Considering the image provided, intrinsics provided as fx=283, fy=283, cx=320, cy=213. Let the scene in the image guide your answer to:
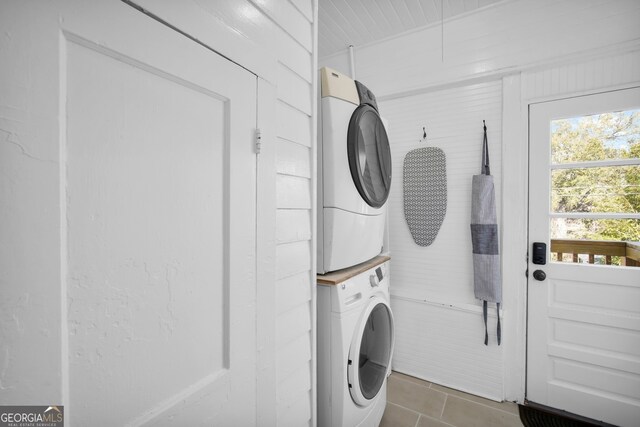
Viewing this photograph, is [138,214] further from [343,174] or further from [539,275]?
[539,275]

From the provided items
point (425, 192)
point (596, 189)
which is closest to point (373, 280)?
point (425, 192)

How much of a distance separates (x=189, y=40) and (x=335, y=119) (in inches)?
31.8

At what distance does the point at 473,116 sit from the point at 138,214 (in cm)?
232

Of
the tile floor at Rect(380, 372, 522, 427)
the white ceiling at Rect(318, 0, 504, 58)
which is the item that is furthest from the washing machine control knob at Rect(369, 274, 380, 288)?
the white ceiling at Rect(318, 0, 504, 58)

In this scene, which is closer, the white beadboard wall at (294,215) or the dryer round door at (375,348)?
the white beadboard wall at (294,215)

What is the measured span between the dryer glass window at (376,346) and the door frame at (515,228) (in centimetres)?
94

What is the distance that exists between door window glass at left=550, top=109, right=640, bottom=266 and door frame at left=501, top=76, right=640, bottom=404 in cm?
18

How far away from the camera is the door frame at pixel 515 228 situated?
202 cm

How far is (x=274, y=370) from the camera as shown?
41.3 inches

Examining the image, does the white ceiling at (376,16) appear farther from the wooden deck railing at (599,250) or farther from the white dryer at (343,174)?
the wooden deck railing at (599,250)

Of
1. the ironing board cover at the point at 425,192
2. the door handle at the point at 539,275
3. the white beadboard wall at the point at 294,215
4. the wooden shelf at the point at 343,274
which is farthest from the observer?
the ironing board cover at the point at 425,192

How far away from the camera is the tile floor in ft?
6.09

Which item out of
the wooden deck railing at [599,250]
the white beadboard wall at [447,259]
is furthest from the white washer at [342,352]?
the wooden deck railing at [599,250]

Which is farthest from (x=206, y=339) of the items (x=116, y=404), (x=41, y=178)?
(x=41, y=178)
